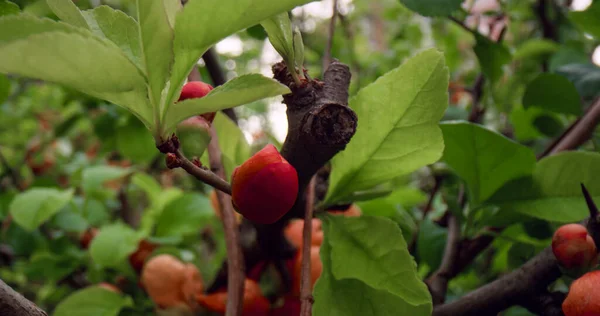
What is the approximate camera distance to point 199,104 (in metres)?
0.27

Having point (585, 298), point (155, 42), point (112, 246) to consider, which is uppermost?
point (155, 42)

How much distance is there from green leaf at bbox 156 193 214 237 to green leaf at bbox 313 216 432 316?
43 centimetres

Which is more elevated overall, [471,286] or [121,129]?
[121,129]

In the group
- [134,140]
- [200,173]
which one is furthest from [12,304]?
[134,140]

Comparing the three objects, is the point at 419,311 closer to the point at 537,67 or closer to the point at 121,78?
the point at 121,78

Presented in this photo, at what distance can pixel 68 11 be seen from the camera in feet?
0.94

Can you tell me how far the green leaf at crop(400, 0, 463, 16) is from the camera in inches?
20.6

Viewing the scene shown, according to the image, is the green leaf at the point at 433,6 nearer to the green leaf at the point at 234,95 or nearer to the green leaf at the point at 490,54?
the green leaf at the point at 490,54

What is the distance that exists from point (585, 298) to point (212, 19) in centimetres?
28

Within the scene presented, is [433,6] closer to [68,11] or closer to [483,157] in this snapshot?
[483,157]

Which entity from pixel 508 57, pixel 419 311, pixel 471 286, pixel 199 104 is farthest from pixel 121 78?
pixel 471 286

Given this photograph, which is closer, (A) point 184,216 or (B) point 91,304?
(B) point 91,304

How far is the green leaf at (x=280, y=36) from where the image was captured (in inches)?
12.3

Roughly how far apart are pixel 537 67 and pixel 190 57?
1.02m
